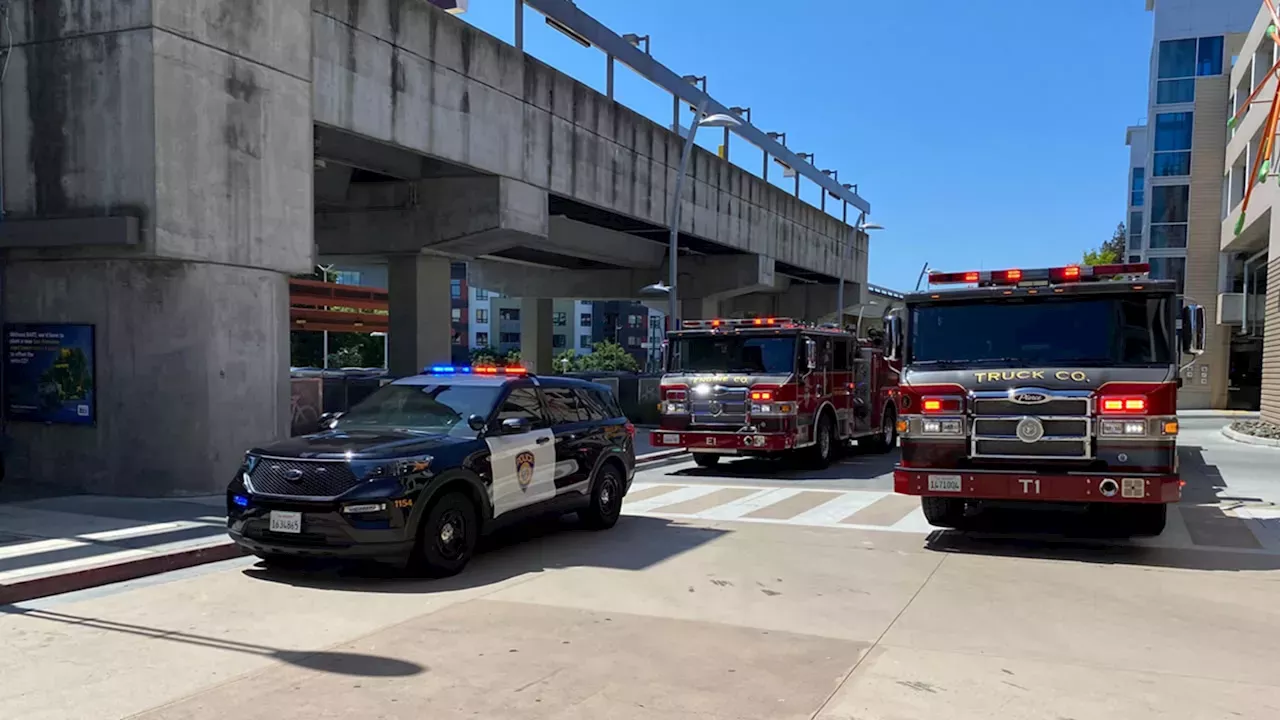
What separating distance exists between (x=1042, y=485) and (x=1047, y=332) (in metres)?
1.57

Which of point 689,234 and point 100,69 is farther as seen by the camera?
point 689,234

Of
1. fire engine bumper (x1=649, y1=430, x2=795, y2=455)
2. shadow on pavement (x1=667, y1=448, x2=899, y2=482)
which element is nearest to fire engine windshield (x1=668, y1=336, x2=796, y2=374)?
fire engine bumper (x1=649, y1=430, x2=795, y2=455)

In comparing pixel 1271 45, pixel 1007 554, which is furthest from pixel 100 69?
pixel 1271 45

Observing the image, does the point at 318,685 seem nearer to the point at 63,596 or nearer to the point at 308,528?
the point at 308,528

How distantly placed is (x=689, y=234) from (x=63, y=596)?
76.2 ft

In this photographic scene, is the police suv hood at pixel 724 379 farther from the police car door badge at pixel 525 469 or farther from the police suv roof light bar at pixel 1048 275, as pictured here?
the police car door badge at pixel 525 469

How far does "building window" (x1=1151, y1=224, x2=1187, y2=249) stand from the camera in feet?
143

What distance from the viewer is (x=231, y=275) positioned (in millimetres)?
12344

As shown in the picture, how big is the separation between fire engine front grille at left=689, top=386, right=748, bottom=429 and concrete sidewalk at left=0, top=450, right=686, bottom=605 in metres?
7.53

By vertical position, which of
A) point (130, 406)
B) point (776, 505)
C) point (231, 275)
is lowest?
point (776, 505)

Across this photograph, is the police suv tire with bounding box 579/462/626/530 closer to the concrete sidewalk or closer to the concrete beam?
the concrete sidewalk

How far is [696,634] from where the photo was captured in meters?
6.34

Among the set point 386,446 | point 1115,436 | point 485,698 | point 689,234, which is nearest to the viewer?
point 485,698

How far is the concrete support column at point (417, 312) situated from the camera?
22719 mm
